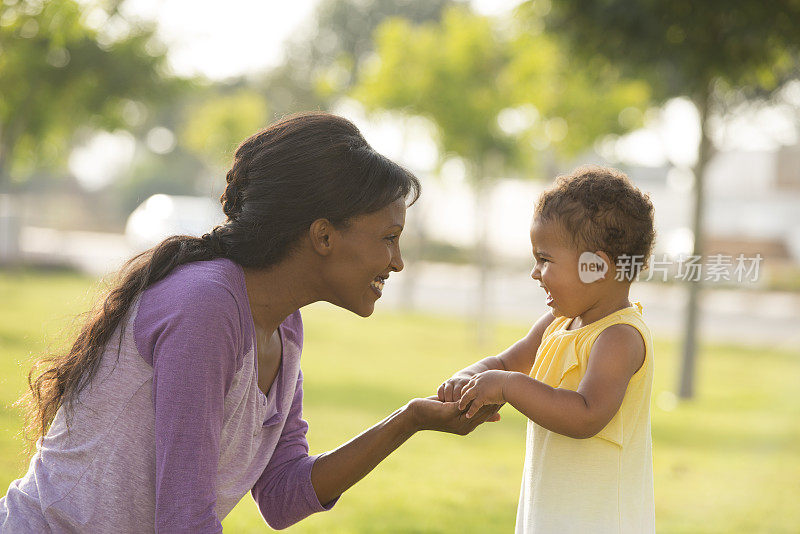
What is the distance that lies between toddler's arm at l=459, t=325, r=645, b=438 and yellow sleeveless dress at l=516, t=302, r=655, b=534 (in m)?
0.04

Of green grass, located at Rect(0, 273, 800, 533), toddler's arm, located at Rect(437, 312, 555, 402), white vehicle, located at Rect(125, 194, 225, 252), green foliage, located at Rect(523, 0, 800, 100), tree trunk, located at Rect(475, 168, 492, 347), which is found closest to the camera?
toddler's arm, located at Rect(437, 312, 555, 402)

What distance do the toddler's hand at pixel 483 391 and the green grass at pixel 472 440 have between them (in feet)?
3.17

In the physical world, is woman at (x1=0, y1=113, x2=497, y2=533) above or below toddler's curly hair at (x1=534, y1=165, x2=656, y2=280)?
below

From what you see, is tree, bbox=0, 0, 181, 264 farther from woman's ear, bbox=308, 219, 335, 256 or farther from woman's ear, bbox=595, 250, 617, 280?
woman's ear, bbox=595, 250, 617, 280

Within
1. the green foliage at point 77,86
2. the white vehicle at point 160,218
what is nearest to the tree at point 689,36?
the green foliage at point 77,86

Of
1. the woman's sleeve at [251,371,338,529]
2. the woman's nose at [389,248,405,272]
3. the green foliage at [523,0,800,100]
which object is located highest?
the green foliage at [523,0,800,100]

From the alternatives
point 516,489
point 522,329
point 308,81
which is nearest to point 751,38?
point 516,489

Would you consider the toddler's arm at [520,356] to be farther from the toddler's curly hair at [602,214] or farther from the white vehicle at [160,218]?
the white vehicle at [160,218]

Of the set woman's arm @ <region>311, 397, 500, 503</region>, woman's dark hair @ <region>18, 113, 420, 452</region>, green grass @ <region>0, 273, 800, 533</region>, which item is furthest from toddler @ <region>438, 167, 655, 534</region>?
green grass @ <region>0, 273, 800, 533</region>

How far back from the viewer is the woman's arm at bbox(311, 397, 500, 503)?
7.23 ft

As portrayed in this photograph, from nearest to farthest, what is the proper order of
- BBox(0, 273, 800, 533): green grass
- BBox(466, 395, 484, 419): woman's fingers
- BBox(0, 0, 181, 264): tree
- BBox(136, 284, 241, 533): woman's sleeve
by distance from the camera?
BBox(136, 284, 241, 533): woman's sleeve < BBox(466, 395, 484, 419): woman's fingers < BBox(0, 273, 800, 533): green grass < BBox(0, 0, 181, 264): tree

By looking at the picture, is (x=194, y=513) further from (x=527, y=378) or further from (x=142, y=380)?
(x=527, y=378)

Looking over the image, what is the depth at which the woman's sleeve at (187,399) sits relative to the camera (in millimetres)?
1855

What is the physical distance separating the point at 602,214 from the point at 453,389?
0.54 meters
